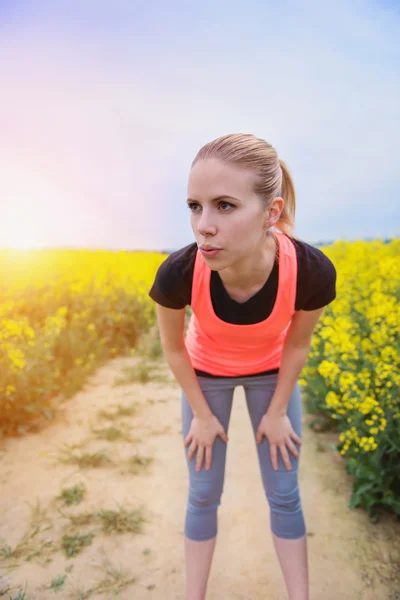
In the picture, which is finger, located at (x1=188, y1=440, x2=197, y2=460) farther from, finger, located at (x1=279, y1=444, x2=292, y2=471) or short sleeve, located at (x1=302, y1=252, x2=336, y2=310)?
short sleeve, located at (x1=302, y1=252, x2=336, y2=310)

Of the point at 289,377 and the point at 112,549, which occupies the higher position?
the point at 289,377

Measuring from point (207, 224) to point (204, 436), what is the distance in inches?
33.2

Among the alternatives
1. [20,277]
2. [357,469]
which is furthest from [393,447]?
[20,277]

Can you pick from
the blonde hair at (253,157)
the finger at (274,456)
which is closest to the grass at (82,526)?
the finger at (274,456)

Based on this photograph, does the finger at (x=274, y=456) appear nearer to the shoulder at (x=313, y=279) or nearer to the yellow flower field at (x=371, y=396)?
the shoulder at (x=313, y=279)

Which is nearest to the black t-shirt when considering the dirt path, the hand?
the hand

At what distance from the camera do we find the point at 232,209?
4.34ft

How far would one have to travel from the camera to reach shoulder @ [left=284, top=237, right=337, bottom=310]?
1536mm

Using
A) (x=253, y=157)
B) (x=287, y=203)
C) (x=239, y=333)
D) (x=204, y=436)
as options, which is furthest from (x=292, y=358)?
(x=253, y=157)

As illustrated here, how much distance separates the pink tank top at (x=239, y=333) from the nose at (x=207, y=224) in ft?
0.75

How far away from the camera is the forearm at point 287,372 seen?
66.5 inches

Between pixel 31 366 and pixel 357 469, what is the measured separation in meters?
2.51

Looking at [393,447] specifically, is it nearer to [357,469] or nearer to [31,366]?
[357,469]

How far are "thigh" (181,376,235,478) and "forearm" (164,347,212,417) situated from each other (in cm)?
5
